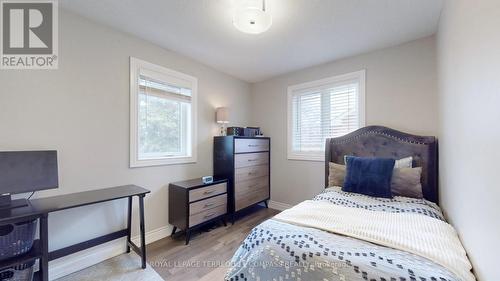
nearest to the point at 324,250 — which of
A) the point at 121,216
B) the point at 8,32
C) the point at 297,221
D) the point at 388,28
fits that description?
the point at 297,221

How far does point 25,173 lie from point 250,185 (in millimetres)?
2515

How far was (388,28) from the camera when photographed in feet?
7.18

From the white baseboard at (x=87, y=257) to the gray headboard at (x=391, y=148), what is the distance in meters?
2.66

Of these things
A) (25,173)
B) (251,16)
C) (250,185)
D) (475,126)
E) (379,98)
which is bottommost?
(250,185)

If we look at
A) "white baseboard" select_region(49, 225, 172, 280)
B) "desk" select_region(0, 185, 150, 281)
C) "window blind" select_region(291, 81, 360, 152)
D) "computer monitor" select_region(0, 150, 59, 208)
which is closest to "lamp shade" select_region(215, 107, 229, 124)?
"window blind" select_region(291, 81, 360, 152)

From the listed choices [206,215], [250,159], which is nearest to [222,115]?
[250,159]

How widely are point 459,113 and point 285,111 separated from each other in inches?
92.8

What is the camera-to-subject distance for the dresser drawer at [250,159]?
3109 millimetres

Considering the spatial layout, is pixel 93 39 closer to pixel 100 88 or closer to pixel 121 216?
pixel 100 88

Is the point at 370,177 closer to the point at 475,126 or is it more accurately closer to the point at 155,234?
the point at 475,126

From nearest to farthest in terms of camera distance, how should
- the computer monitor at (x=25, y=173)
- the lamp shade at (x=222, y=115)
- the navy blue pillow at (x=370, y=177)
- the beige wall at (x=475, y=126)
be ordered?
the beige wall at (x=475, y=126)
the computer monitor at (x=25, y=173)
the navy blue pillow at (x=370, y=177)
the lamp shade at (x=222, y=115)

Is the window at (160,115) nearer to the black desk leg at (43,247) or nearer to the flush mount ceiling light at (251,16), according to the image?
the black desk leg at (43,247)

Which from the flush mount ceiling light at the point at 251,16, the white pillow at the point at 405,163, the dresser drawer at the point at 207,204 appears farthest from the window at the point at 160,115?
the white pillow at the point at 405,163

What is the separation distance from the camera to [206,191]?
2.71 metres
